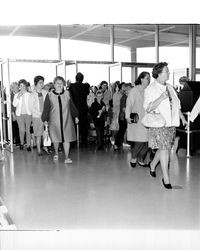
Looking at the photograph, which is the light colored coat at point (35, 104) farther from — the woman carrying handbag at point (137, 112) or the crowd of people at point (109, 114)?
the woman carrying handbag at point (137, 112)

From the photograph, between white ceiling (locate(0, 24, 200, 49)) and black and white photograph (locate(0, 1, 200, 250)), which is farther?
white ceiling (locate(0, 24, 200, 49))

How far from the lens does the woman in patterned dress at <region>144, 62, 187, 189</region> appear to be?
4375 millimetres

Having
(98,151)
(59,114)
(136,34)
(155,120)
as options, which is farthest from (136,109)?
(136,34)

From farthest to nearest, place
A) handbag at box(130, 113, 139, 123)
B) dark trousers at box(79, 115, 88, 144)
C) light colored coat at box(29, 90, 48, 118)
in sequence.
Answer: dark trousers at box(79, 115, 88, 144) → light colored coat at box(29, 90, 48, 118) → handbag at box(130, 113, 139, 123)

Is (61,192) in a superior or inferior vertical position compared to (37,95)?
inferior

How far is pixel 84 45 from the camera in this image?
9.57m

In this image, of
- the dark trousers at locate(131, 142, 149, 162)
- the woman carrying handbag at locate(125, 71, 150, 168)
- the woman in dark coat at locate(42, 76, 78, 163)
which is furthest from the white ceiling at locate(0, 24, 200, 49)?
the dark trousers at locate(131, 142, 149, 162)

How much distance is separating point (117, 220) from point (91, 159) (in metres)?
3.26

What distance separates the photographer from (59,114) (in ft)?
20.5

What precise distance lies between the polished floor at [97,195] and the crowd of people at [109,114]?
334 mm

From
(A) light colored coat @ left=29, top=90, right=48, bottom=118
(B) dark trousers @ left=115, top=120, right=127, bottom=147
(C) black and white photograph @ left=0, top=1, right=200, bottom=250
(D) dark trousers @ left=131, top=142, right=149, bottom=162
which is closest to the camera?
(C) black and white photograph @ left=0, top=1, right=200, bottom=250

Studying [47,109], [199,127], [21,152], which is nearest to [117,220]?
[47,109]

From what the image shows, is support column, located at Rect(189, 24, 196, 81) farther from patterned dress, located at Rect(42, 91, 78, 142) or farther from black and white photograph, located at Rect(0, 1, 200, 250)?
patterned dress, located at Rect(42, 91, 78, 142)
